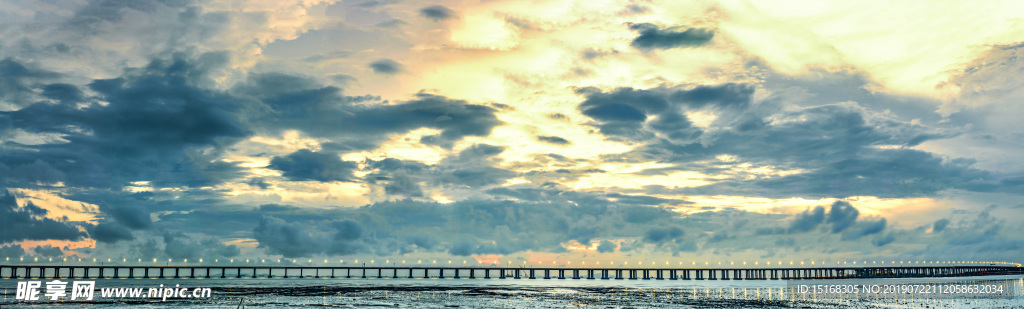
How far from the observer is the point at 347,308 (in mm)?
79625

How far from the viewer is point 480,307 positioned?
84750 millimetres

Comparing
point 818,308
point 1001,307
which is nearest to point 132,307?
point 818,308

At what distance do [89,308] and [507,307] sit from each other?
5067 cm

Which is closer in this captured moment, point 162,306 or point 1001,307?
point 1001,307

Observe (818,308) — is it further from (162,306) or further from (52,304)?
(52,304)

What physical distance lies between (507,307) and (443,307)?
8294mm

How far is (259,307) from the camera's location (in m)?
81.9

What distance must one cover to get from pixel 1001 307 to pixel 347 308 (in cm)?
7883

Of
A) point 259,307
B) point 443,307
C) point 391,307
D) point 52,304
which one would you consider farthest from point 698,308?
point 52,304

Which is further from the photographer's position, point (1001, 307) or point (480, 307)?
point (480, 307)

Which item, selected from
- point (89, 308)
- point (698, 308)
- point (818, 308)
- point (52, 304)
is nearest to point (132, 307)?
point (89, 308)

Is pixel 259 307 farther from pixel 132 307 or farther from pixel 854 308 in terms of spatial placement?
pixel 854 308

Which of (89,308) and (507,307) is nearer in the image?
(89,308)

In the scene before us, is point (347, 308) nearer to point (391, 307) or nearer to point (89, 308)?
point (391, 307)
